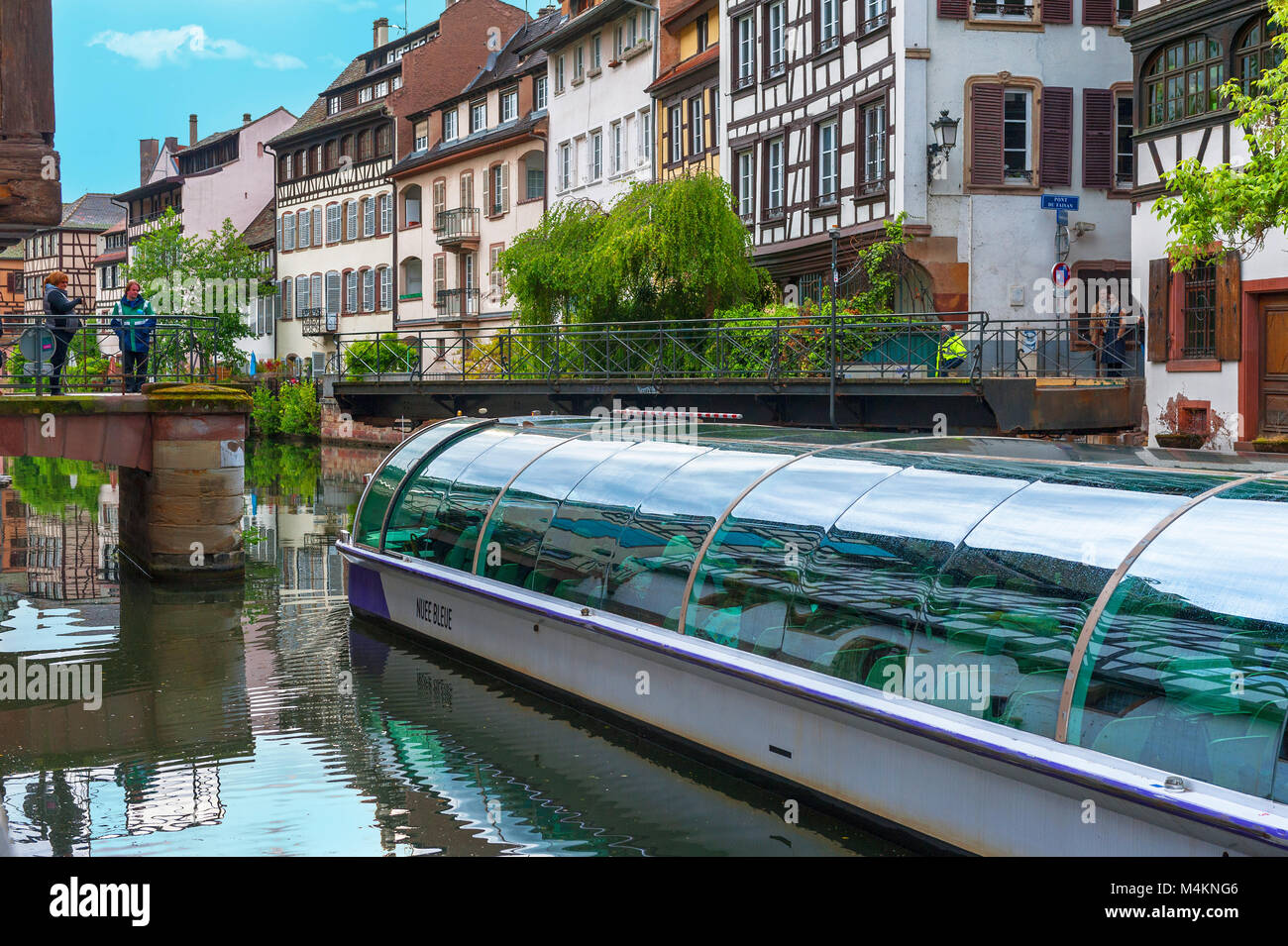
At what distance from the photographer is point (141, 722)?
11211 millimetres

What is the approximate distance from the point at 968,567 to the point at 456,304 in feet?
158

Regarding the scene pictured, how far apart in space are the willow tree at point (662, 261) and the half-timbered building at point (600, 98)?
8955 millimetres

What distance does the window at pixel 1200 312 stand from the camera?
72.5ft

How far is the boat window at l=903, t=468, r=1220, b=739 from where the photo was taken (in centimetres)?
670

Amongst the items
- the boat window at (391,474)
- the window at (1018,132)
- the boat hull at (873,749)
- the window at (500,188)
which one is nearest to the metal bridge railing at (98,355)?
the boat window at (391,474)

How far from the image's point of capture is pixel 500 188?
52.0 m

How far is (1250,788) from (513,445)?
26.5 ft

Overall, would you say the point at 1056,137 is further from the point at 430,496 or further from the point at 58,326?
the point at 58,326

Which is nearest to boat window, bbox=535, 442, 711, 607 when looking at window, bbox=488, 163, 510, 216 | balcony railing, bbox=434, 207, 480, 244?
window, bbox=488, 163, 510, 216

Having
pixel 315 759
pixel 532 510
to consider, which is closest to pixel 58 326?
pixel 532 510

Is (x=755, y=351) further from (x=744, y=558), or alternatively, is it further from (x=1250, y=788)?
(x=1250, y=788)

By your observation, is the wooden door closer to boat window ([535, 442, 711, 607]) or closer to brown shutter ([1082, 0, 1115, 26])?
brown shutter ([1082, 0, 1115, 26])
